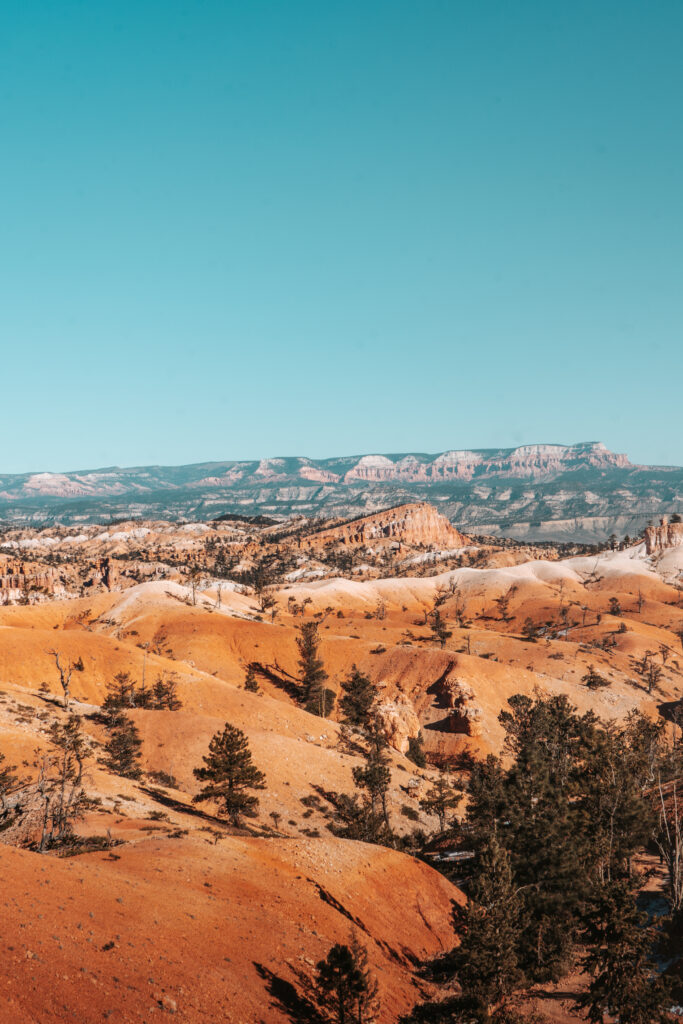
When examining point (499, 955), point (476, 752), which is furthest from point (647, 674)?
point (499, 955)

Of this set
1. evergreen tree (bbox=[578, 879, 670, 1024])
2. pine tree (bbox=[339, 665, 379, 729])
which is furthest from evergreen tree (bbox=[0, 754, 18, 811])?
pine tree (bbox=[339, 665, 379, 729])

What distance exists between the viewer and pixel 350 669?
359ft

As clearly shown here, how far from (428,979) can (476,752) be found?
189 ft

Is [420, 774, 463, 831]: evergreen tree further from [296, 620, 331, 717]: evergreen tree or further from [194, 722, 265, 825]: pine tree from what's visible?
[296, 620, 331, 717]: evergreen tree

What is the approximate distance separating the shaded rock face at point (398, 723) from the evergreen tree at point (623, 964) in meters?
59.2

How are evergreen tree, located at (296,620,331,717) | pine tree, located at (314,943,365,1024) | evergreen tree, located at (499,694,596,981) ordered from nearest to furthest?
pine tree, located at (314,943,365,1024)
evergreen tree, located at (499,694,596,981)
evergreen tree, located at (296,620,331,717)

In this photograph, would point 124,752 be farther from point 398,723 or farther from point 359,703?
point 398,723

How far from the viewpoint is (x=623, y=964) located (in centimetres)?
2639

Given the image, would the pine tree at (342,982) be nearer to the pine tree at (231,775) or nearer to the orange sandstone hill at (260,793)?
the orange sandstone hill at (260,793)

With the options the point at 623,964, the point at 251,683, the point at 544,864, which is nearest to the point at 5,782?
the point at 544,864

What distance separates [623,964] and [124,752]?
4691 centimetres

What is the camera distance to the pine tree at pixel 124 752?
57500mm

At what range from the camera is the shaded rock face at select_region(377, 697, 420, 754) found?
86.4m

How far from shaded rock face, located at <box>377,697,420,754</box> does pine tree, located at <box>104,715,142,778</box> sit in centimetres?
3627
